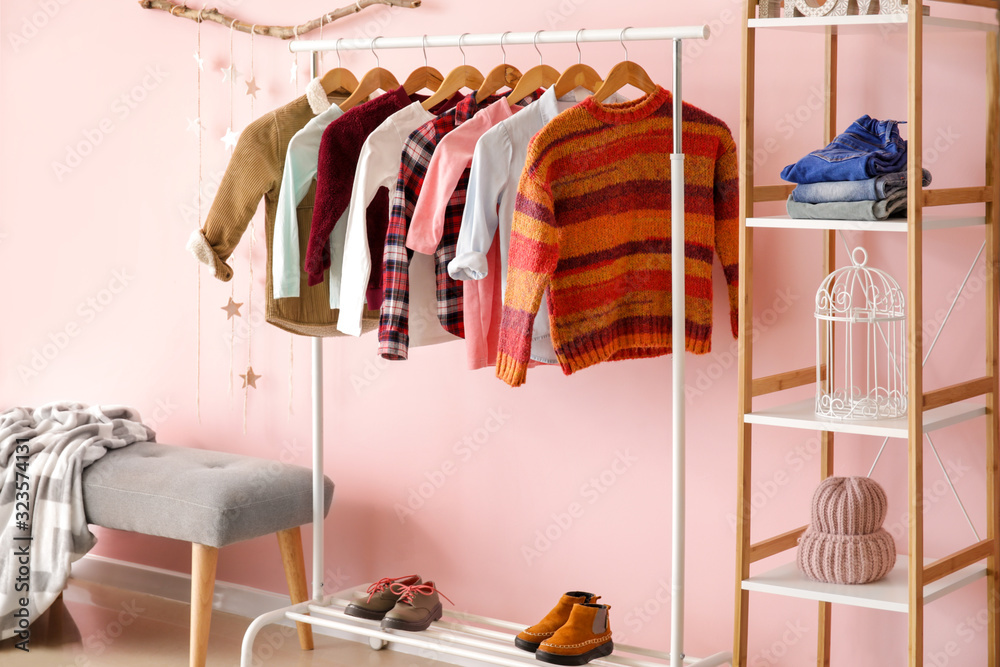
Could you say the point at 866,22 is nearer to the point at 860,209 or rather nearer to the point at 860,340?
the point at 860,209

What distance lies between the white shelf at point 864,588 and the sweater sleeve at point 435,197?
948 mm

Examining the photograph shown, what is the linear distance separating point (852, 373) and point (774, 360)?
19 centimetres

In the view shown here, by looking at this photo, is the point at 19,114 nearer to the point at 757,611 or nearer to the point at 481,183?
the point at 481,183

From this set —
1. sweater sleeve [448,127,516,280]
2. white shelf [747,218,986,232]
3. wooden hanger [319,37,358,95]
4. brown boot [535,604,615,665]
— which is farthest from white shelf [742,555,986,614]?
wooden hanger [319,37,358,95]

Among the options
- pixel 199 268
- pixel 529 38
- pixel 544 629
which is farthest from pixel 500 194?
pixel 199 268

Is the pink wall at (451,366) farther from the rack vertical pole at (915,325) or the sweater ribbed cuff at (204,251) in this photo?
the sweater ribbed cuff at (204,251)

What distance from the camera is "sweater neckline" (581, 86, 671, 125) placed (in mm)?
2154

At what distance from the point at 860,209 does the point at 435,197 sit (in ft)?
2.83

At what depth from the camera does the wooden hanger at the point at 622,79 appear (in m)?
2.18

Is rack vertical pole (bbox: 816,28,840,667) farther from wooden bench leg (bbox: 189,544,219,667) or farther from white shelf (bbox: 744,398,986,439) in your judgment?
wooden bench leg (bbox: 189,544,219,667)

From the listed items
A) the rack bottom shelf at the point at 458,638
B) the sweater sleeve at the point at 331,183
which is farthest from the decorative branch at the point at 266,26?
the rack bottom shelf at the point at 458,638

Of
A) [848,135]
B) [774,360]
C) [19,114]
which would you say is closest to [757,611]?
[774,360]

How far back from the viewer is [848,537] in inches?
80.2

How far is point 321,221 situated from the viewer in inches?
93.7
